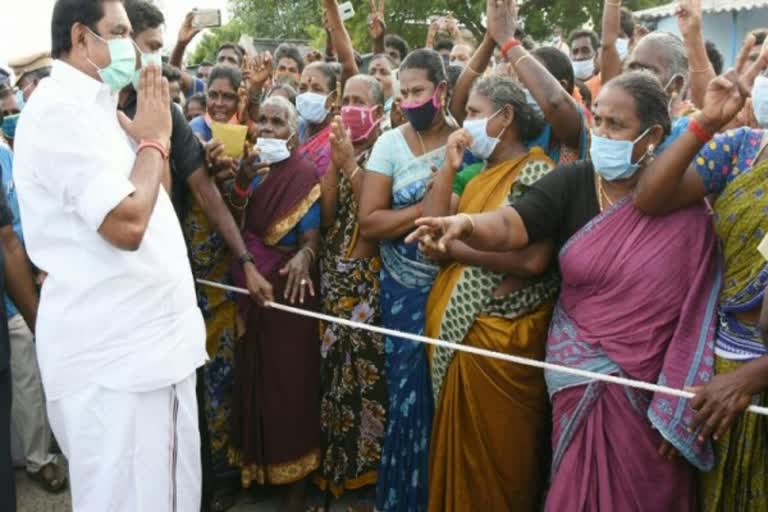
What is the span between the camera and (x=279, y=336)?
3.70 m

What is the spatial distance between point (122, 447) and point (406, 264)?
5.07 ft

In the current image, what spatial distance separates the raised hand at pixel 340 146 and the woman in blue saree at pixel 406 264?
0.10m

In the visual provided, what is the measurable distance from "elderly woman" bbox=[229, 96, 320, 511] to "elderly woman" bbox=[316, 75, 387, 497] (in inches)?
2.7

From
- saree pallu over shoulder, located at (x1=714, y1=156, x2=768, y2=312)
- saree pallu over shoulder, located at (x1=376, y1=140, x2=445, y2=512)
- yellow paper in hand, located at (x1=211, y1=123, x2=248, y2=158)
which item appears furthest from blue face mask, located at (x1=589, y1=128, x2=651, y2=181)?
yellow paper in hand, located at (x1=211, y1=123, x2=248, y2=158)

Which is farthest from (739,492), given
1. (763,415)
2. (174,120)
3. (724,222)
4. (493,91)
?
(174,120)

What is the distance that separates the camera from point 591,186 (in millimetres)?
2775

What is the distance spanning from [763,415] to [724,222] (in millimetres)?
600

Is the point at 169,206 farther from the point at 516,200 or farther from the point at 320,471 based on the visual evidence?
the point at 320,471

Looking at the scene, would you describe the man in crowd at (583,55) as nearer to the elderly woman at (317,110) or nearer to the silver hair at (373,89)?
the elderly woman at (317,110)

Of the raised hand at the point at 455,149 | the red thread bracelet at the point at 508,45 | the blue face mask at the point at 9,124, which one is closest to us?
the raised hand at the point at 455,149

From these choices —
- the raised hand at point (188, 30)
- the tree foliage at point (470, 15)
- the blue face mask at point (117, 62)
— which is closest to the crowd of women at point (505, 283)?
the blue face mask at point (117, 62)

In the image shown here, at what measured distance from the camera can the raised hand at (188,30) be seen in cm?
538

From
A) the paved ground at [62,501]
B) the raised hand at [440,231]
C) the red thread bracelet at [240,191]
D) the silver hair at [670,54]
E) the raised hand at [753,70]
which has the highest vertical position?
the raised hand at [753,70]

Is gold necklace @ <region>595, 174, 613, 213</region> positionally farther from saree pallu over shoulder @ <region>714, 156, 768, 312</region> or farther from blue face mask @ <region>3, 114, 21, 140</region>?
blue face mask @ <region>3, 114, 21, 140</region>
